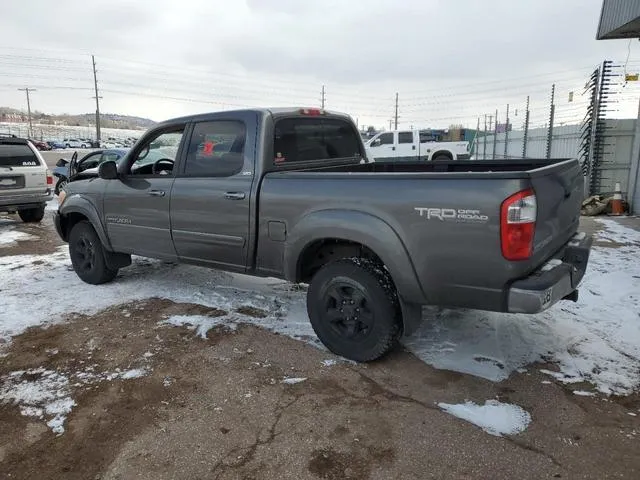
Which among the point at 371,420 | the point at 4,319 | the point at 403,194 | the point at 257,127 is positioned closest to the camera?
the point at 371,420

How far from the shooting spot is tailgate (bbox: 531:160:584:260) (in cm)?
315

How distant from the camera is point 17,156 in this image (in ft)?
33.9

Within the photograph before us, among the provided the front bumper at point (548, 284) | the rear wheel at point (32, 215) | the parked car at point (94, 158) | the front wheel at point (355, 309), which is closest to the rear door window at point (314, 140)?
the front wheel at point (355, 309)

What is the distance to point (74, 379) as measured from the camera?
3689 mm

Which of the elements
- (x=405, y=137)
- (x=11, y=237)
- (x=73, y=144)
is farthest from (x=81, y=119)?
(x=11, y=237)

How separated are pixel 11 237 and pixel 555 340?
920 cm

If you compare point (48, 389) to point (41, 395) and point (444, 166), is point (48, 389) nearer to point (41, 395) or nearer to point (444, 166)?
point (41, 395)

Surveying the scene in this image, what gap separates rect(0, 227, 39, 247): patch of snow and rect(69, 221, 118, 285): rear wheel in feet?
11.2

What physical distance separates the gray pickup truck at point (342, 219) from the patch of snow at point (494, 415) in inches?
24.6

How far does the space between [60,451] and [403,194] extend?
99.5 inches

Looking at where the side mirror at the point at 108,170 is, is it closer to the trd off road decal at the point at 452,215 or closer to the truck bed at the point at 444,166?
the truck bed at the point at 444,166

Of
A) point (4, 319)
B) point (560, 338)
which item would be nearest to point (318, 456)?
point (560, 338)

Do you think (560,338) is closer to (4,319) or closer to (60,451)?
(60,451)

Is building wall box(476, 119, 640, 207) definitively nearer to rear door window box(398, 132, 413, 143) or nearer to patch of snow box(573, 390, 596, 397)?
rear door window box(398, 132, 413, 143)
